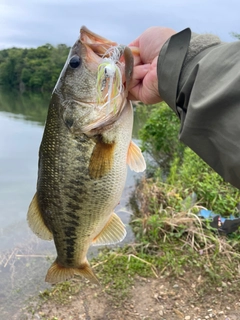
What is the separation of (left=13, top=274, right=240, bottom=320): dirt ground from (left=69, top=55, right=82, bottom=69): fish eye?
9.44 feet

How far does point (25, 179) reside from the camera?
371 inches

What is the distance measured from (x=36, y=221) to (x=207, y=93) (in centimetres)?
139

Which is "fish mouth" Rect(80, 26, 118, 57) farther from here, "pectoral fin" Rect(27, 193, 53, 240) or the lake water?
the lake water

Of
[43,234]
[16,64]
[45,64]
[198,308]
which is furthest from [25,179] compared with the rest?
[16,64]

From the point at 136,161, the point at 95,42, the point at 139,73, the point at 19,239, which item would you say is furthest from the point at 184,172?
the point at 95,42

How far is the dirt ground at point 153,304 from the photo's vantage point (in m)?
3.79

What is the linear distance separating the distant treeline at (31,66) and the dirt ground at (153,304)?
57.7 meters

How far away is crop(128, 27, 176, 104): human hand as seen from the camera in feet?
6.88

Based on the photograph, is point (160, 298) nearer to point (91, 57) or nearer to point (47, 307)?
point (47, 307)

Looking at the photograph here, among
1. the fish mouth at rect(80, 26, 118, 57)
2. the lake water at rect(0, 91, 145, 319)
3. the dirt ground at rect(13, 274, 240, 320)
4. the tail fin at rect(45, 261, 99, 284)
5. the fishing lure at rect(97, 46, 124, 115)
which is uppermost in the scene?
the fish mouth at rect(80, 26, 118, 57)

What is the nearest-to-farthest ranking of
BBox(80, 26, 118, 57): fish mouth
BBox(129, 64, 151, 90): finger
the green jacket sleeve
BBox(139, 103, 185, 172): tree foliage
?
the green jacket sleeve → BBox(80, 26, 118, 57): fish mouth → BBox(129, 64, 151, 90): finger → BBox(139, 103, 185, 172): tree foliage

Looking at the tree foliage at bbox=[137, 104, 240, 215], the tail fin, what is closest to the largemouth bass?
the tail fin

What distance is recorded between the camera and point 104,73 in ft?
6.46

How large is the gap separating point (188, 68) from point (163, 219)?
3533mm
